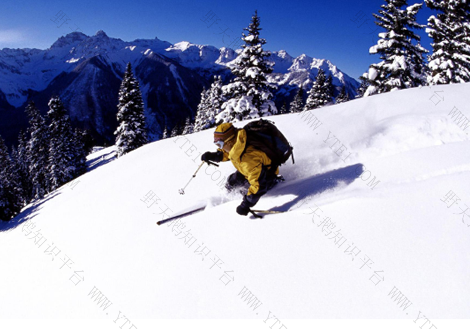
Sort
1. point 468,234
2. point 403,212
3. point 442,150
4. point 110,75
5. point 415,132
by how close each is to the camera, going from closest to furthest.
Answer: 1. point 468,234
2. point 403,212
3. point 442,150
4. point 415,132
5. point 110,75

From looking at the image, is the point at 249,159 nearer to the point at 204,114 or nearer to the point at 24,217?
the point at 24,217

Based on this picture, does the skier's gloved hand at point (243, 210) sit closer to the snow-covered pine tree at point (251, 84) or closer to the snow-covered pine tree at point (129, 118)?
the snow-covered pine tree at point (251, 84)

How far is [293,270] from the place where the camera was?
2764mm

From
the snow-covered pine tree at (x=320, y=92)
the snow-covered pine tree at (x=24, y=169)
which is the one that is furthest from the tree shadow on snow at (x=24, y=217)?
the snow-covered pine tree at (x=24, y=169)

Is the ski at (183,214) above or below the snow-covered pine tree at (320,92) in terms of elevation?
below

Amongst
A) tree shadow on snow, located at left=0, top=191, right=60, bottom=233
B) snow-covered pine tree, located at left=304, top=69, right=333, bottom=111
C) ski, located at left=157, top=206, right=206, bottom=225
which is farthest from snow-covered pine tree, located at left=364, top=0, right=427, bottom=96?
tree shadow on snow, located at left=0, top=191, right=60, bottom=233

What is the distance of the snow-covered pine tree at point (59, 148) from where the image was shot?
2962 cm

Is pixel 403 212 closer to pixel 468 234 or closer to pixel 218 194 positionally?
pixel 468 234

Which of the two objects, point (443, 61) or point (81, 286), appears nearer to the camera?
point (81, 286)

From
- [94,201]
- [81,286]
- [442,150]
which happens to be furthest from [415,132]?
[94,201]

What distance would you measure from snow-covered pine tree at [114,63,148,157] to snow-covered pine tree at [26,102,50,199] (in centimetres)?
1671

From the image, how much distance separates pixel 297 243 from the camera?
3.13 m

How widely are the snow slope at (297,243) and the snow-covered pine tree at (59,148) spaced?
28.6m

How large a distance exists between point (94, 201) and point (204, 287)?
4.99m
